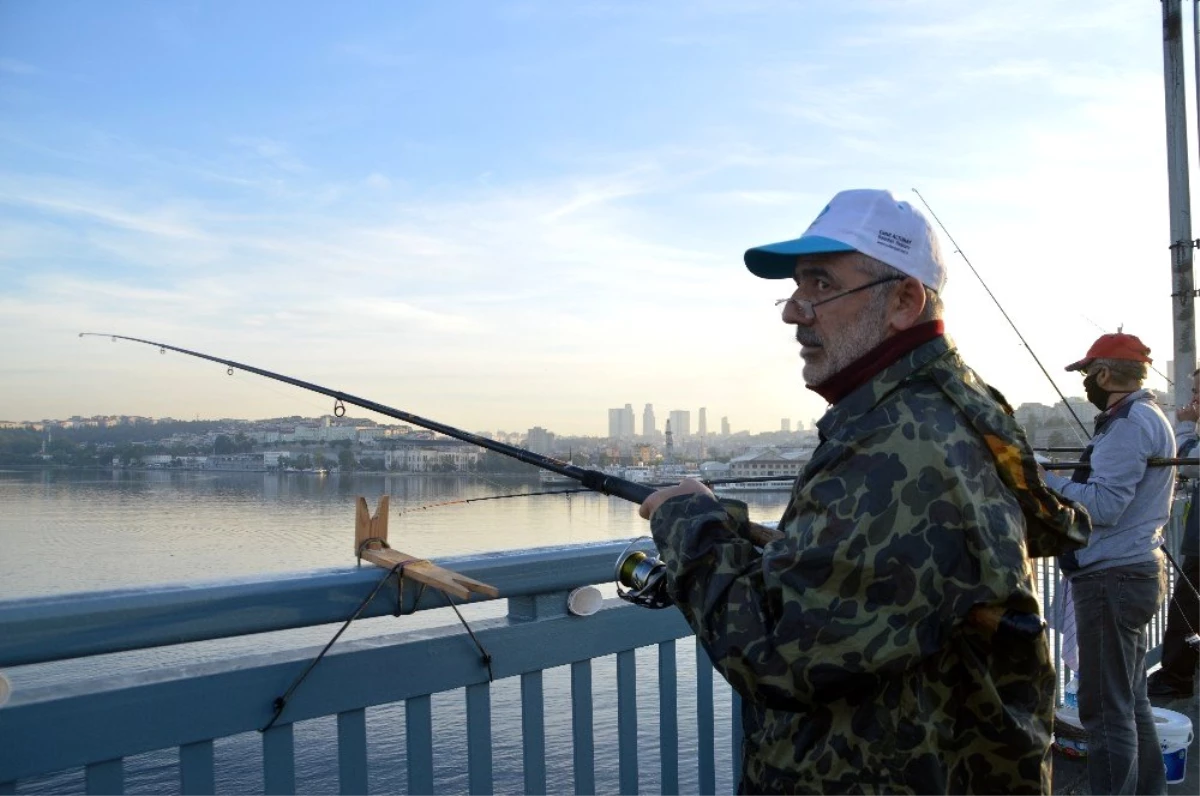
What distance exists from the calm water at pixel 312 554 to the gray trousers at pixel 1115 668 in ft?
4.79

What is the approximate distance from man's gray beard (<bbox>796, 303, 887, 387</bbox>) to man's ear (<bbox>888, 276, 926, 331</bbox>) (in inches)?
0.9

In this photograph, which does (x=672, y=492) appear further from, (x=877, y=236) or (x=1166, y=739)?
(x=1166, y=739)

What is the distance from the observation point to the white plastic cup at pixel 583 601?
2.49 m

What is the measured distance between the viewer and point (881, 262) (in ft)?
6.02

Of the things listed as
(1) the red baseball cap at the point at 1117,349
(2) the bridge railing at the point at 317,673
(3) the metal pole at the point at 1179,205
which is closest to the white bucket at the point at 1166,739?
(1) the red baseball cap at the point at 1117,349

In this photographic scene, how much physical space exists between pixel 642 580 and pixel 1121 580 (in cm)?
279

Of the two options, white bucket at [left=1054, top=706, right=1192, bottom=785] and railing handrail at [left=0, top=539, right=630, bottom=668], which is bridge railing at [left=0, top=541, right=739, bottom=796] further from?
white bucket at [left=1054, top=706, right=1192, bottom=785]

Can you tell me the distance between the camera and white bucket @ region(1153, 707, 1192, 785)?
4.62m

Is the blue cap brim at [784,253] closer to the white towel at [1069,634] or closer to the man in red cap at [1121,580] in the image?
the man in red cap at [1121,580]

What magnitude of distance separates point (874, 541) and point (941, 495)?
5.8 inches

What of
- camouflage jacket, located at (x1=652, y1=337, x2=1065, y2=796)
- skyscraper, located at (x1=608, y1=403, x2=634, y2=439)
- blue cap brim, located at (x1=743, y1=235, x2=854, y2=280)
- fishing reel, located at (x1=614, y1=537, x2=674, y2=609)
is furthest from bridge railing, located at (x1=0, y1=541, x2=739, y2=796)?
skyscraper, located at (x1=608, y1=403, x2=634, y2=439)

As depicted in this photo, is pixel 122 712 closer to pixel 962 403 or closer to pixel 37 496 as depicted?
pixel 962 403

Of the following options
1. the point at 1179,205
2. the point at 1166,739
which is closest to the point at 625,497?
the point at 1166,739

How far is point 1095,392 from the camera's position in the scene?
14.0ft
